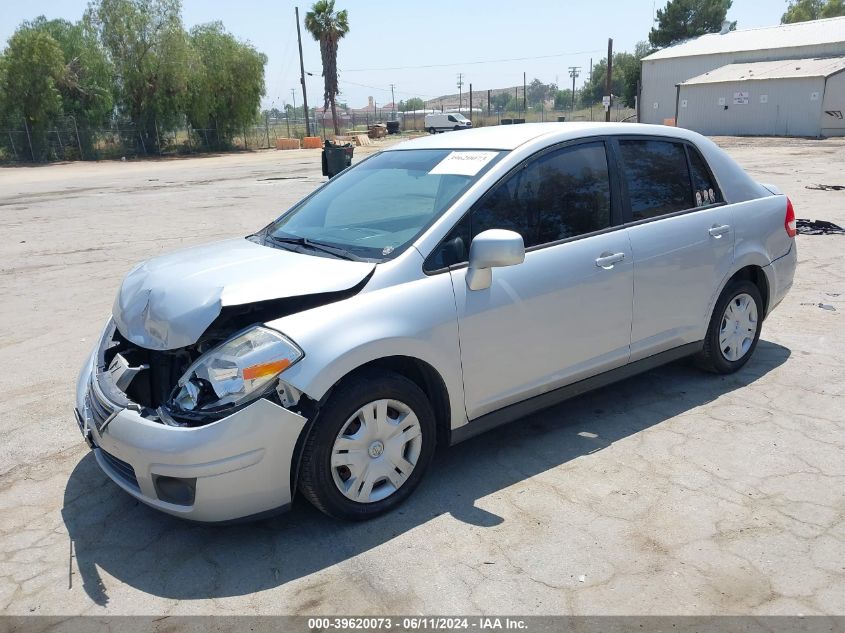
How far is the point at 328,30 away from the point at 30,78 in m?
23.2

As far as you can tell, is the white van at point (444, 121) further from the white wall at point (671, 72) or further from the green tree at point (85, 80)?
the green tree at point (85, 80)

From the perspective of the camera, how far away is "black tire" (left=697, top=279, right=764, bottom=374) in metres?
4.59

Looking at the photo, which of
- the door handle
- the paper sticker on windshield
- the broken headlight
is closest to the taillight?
the door handle

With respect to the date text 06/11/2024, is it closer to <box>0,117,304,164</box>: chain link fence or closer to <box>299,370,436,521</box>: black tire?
<box>299,370,436,521</box>: black tire

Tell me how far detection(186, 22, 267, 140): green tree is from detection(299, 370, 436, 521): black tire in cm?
4610

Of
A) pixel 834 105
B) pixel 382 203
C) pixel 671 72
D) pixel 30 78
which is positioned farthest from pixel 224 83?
pixel 382 203

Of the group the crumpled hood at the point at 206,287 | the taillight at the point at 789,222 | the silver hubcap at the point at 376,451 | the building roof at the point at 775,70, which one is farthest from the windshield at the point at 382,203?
the building roof at the point at 775,70

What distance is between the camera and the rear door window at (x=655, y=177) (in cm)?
413

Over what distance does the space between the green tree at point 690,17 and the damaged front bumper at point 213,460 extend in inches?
3106

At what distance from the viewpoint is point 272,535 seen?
319cm

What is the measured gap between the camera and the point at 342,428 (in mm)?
3016

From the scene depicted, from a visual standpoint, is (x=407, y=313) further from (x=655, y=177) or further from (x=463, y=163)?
(x=655, y=177)

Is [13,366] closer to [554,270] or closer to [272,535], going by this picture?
[272,535]

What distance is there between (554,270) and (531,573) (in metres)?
1.55
